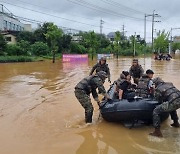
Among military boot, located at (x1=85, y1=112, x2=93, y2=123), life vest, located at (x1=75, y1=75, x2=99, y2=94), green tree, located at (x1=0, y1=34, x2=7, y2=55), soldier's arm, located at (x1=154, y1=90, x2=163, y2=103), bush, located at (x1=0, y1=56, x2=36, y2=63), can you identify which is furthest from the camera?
green tree, located at (x1=0, y1=34, x2=7, y2=55)

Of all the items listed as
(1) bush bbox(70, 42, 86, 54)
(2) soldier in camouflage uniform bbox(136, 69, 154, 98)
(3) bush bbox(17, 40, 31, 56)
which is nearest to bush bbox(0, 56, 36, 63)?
(3) bush bbox(17, 40, 31, 56)

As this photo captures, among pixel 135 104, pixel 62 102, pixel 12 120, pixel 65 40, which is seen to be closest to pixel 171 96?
pixel 135 104

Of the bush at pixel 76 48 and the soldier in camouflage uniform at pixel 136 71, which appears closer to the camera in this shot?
the soldier in camouflage uniform at pixel 136 71

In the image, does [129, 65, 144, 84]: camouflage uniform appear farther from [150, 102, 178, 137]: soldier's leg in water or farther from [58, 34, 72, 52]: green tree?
[58, 34, 72, 52]: green tree

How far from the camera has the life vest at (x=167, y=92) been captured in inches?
258

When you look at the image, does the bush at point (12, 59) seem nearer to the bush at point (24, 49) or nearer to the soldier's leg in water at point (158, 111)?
the bush at point (24, 49)

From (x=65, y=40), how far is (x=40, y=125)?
44971 mm

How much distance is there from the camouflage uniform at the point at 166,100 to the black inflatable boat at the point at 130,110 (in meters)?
0.32

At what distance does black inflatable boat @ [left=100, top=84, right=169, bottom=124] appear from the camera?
7066 millimetres

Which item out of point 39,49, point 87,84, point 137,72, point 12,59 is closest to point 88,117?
point 87,84

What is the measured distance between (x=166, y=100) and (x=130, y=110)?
880mm

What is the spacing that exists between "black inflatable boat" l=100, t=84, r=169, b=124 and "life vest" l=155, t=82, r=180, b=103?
42 centimetres

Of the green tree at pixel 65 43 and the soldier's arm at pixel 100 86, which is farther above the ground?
the green tree at pixel 65 43

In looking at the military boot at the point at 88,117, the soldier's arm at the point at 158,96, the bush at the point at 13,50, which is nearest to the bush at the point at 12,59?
the bush at the point at 13,50
